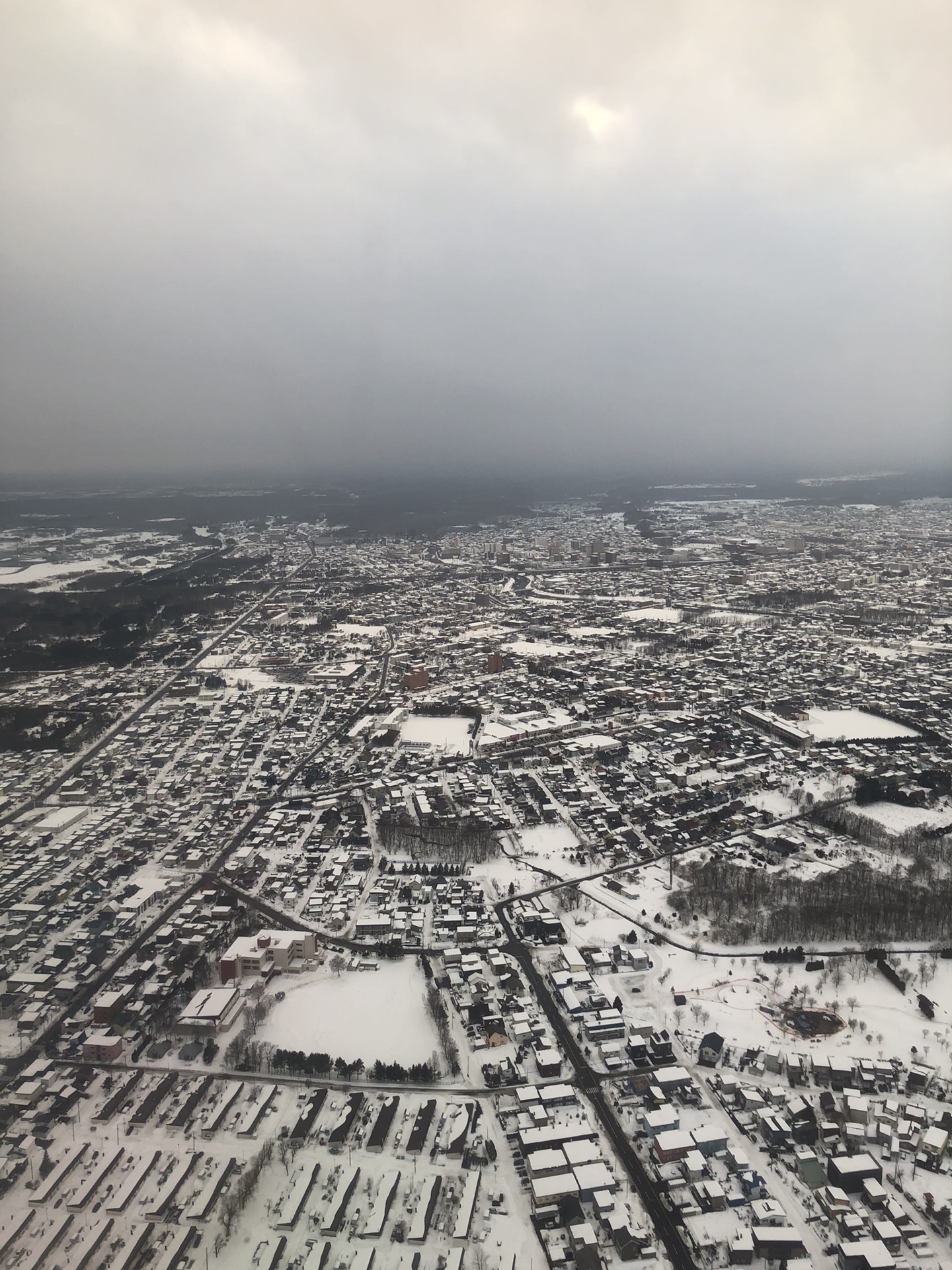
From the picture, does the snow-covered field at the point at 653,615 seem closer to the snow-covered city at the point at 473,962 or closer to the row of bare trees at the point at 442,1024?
the snow-covered city at the point at 473,962

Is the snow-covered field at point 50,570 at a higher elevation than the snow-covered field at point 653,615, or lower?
higher

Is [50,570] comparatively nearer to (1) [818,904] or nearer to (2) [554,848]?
(2) [554,848]

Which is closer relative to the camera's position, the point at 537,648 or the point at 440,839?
the point at 440,839

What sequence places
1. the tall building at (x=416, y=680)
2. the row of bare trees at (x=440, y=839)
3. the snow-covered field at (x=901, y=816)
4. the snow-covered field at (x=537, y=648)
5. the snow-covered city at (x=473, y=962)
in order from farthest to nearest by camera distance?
the snow-covered field at (x=537, y=648) < the tall building at (x=416, y=680) < the snow-covered field at (x=901, y=816) < the row of bare trees at (x=440, y=839) < the snow-covered city at (x=473, y=962)

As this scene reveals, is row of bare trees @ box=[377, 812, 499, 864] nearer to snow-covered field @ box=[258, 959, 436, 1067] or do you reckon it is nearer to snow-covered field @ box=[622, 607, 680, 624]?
snow-covered field @ box=[258, 959, 436, 1067]

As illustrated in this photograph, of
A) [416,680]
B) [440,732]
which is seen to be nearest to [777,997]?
[440,732]

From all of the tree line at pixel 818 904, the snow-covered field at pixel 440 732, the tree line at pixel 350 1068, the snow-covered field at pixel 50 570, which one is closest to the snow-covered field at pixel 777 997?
the tree line at pixel 818 904

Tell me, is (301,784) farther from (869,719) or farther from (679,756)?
(869,719)

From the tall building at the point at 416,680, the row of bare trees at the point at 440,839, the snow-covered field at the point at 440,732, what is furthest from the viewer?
the tall building at the point at 416,680
